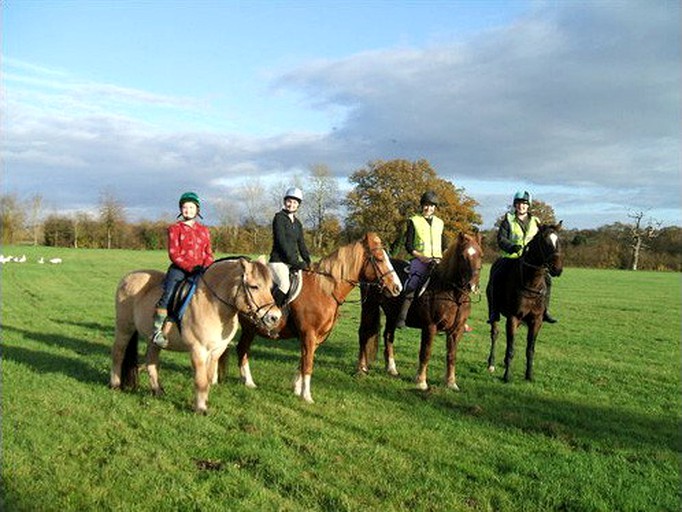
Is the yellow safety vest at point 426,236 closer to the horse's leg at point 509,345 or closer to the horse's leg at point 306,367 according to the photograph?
the horse's leg at point 509,345

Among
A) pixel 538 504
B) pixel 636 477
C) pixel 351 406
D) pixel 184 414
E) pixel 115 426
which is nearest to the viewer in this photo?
pixel 538 504

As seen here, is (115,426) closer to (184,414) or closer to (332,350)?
(184,414)

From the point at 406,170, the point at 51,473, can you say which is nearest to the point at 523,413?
the point at 51,473

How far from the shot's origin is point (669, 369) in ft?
38.2

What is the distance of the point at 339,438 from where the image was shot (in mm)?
6422

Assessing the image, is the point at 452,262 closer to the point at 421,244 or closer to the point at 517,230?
the point at 421,244

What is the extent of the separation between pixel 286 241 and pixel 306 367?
1.96 metres

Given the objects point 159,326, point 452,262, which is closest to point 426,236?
point 452,262

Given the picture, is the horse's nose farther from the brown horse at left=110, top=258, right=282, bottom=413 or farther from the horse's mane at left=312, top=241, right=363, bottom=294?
the horse's mane at left=312, top=241, right=363, bottom=294

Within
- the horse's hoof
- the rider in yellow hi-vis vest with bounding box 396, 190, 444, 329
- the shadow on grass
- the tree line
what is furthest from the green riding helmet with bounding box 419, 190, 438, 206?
the tree line

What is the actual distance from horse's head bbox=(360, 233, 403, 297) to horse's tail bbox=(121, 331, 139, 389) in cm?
357

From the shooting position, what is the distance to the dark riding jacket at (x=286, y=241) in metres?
8.45

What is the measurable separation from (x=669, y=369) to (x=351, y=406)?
7918 millimetres

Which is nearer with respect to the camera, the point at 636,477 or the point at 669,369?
the point at 636,477
